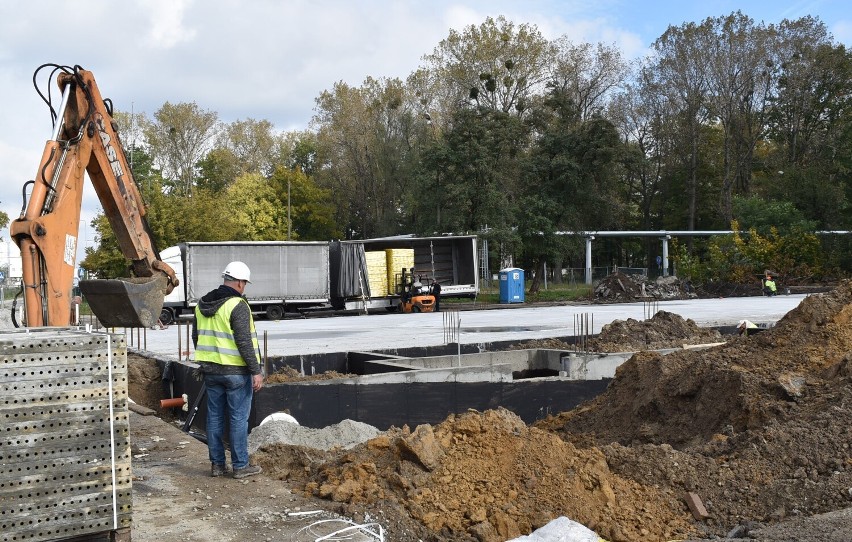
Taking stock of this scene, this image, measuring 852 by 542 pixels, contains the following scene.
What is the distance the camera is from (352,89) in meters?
59.4

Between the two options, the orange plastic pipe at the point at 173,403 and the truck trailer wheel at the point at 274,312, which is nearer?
the orange plastic pipe at the point at 173,403

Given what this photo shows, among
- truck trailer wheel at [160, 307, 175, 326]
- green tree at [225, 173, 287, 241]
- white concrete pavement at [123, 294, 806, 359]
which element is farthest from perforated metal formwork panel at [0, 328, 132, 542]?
green tree at [225, 173, 287, 241]

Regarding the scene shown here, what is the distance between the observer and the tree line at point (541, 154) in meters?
41.9

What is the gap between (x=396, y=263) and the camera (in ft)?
Result: 113

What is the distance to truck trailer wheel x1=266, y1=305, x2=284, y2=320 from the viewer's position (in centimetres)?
3141

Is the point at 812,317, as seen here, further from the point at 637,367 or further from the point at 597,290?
the point at 597,290

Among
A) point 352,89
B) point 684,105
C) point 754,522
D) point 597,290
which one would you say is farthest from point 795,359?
point 352,89

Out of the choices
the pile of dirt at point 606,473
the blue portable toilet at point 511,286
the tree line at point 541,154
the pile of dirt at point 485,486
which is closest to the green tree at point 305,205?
the tree line at point 541,154

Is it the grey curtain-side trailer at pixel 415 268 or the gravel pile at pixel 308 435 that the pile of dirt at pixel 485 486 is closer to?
the gravel pile at pixel 308 435

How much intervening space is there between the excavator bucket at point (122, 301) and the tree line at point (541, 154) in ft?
98.5

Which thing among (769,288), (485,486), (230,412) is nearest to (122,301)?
(230,412)

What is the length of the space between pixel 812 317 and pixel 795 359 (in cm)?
111

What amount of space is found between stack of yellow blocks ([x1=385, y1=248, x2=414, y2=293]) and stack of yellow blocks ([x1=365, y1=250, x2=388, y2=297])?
21cm

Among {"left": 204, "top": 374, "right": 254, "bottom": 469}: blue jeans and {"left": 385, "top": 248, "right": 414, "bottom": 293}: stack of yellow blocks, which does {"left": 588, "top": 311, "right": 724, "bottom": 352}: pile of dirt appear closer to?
{"left": 204, "top": 374, "right": 254, "bottom": 469}: blue jeans
